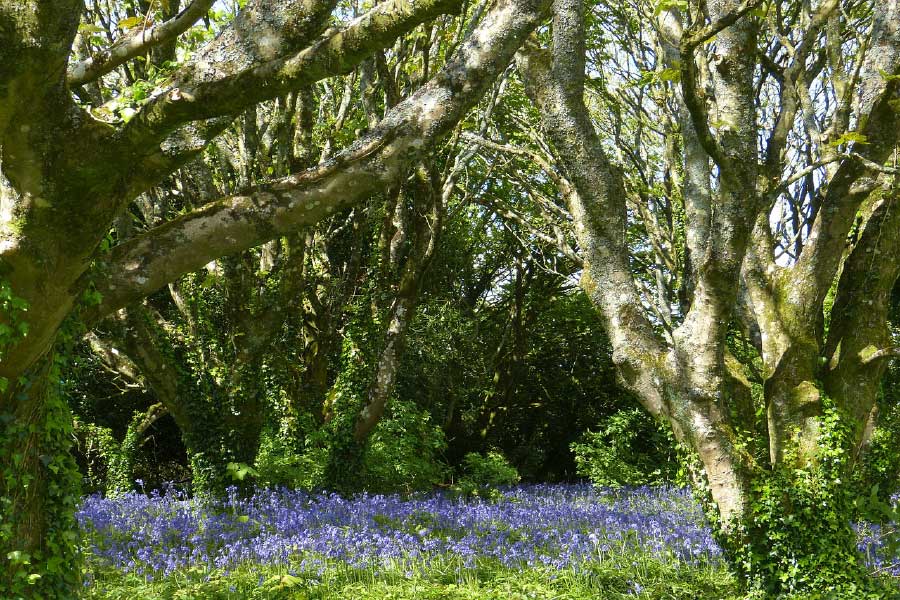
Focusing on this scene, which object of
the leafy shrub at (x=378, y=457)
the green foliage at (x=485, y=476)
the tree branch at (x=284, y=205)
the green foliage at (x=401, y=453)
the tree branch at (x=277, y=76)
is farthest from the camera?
the green foliage at (x=485, y=476)

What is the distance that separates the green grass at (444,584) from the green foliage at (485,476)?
→ 462cm

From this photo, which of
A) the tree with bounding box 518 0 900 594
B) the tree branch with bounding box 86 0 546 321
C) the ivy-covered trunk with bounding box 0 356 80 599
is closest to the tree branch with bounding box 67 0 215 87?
the tree branch with bounding box 86 0 546 321

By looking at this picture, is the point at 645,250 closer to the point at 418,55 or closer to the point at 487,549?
the point at 418,55

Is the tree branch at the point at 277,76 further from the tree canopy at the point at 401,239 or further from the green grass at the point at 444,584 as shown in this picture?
the green grass at the point at 444,584

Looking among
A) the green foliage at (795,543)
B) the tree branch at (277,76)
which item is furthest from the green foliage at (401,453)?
the tree branch at (277,76)

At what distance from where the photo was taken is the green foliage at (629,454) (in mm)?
13055

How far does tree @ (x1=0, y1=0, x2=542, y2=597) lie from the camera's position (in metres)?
3.02

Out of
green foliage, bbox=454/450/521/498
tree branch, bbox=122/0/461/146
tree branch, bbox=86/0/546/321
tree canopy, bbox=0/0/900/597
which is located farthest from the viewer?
green foliage, bbox=454/450/521/498

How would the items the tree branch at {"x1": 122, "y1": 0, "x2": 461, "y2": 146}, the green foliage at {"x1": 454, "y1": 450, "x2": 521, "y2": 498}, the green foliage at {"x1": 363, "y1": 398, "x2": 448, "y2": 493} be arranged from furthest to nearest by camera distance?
the green foliage at {"x1": 454, "y1": 450, "x2": 521, "y2": 498} → the green foliage at {"x1": 363, "y1": 398, "x2": 448, "y2": 493} → the tree branch at {"x1": 122, "y1": 0, "x2": 461, "y2": 146}

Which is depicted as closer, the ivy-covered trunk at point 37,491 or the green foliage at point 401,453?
the ivy-covered trunk at point 37,491

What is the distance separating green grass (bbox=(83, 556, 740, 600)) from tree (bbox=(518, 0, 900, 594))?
2.47 ft

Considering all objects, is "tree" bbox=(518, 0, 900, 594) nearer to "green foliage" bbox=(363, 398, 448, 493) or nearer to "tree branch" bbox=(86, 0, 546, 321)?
"tree branch" bbox=(86, 0, 546, 321)

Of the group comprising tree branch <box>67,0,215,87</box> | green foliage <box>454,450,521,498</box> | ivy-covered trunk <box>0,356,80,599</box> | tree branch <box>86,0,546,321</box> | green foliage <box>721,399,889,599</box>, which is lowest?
green foliage <box>721,399,889,599</box>

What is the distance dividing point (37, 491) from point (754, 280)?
5.71 meters
